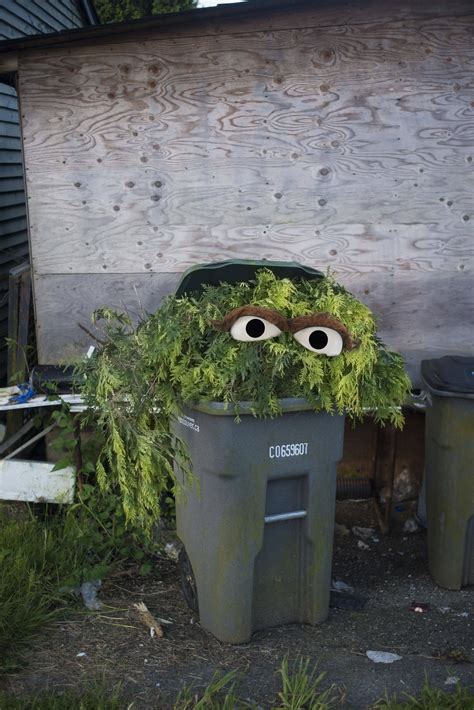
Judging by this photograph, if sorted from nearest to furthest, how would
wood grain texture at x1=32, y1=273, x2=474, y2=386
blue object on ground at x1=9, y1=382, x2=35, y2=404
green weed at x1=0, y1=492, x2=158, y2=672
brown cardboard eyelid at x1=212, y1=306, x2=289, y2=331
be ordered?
1. brown cardboard eyelid at x1=212, y1=306, x2=289, y2=331
2. green weed at x1=0, y1=492, x2=158, y2=672
3. blue object on ground at x1=9, y1=382, x2=35, y2=404
4. wood grain texture at x1=32, y1=273, x2=474, y2=386

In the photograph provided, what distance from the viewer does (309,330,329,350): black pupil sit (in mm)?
3381

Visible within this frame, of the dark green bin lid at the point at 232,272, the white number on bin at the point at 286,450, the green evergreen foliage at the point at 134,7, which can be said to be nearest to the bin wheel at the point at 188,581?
the white number on bin at the point at 286,450

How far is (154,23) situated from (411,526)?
3.62m

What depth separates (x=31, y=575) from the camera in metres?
3.83

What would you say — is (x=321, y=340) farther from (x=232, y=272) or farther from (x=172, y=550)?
(x=172, y=550)

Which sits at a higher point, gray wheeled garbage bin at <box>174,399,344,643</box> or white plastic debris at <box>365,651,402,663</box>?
gray wheeled garbage bin at <box>174,399,344,643</box>

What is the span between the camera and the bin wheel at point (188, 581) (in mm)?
3822

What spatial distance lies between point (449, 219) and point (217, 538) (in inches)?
107

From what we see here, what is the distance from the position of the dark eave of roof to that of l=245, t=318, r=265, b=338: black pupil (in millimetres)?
2244

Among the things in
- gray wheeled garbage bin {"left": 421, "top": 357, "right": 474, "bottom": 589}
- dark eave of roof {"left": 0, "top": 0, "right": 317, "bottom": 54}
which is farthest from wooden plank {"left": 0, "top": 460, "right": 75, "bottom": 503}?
dark eave of roof {"left": 0, "top": 0, "right": 317, "bottom": 54}

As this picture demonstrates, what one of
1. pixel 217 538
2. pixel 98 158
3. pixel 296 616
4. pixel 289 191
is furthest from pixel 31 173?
pixel 296 616

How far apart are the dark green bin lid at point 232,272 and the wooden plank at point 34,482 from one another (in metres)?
1.75

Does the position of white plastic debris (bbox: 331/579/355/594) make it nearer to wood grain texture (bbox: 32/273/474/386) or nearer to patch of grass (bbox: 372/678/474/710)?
patch of grass (bbox: 372/678/474/710)

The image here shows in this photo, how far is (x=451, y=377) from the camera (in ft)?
13.4
